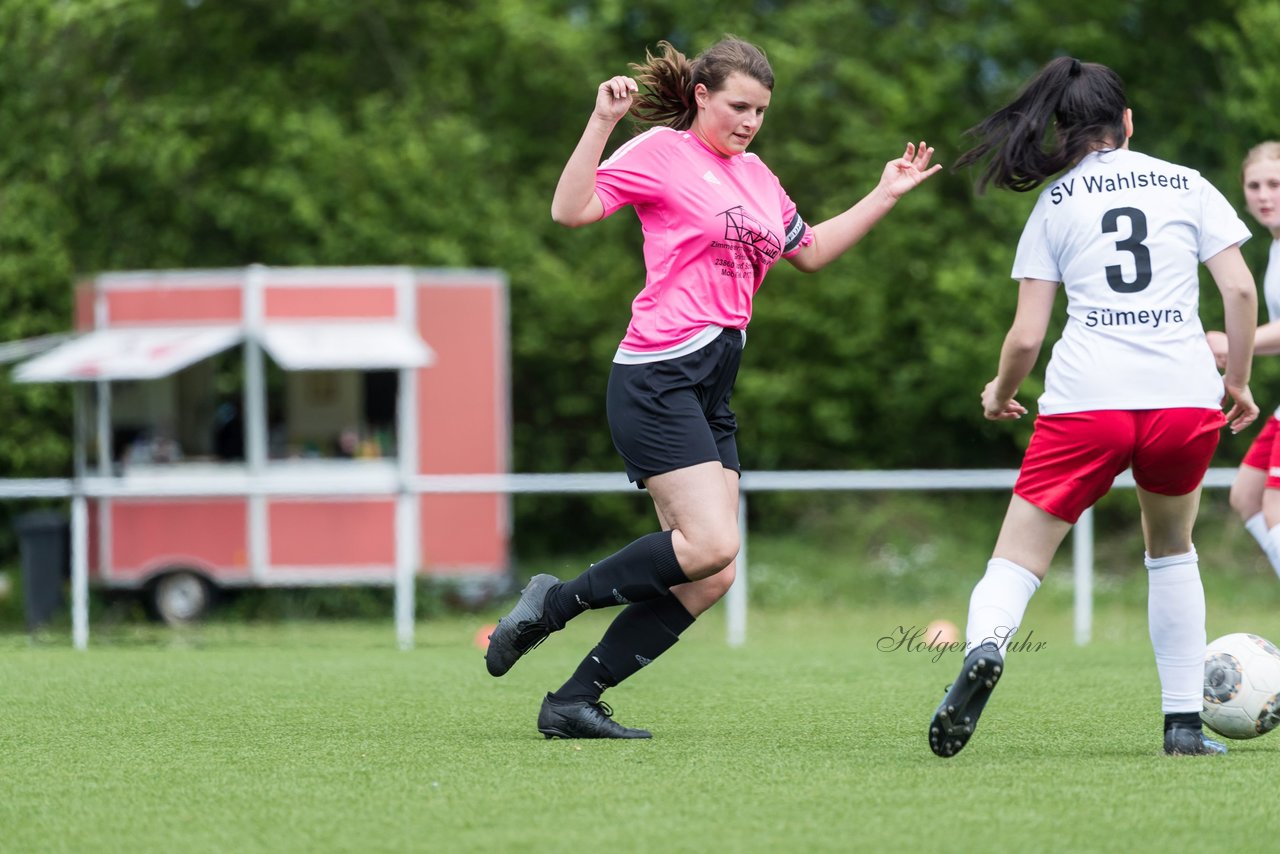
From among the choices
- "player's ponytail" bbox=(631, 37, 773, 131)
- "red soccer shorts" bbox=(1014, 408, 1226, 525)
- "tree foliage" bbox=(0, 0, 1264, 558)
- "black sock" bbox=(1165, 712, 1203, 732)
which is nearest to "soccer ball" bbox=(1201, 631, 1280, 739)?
"black sock" bbox=(1165, 712, 1203, 732)

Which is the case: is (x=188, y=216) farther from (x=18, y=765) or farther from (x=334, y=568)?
(x=18, y=765)

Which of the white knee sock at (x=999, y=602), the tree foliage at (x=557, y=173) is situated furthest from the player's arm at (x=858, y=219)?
the tree foliage at (x=557, y=173)

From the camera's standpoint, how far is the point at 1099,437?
14.6 feet

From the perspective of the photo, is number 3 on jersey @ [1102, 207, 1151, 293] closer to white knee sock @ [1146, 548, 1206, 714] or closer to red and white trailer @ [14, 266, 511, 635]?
white knee sock @ [1146, 548, 1206, 714]

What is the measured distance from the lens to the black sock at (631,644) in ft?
17.2

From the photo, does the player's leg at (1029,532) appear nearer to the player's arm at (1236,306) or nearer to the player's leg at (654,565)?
the player's arm at (1236,306)

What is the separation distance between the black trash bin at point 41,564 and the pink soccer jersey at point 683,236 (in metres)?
8.94

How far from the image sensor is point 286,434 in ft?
51.4

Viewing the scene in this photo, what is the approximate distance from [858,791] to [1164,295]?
146 cm

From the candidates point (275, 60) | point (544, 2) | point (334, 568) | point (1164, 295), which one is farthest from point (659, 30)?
point (1164, 295)

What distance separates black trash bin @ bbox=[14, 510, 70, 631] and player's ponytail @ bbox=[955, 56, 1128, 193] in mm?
9809

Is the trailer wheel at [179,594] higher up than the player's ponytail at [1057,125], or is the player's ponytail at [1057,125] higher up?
the player's ponytail at [1057,125]

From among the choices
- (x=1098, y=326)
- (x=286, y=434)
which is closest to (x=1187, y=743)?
(x=1098, y=326)

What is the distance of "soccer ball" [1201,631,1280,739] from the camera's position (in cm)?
492
